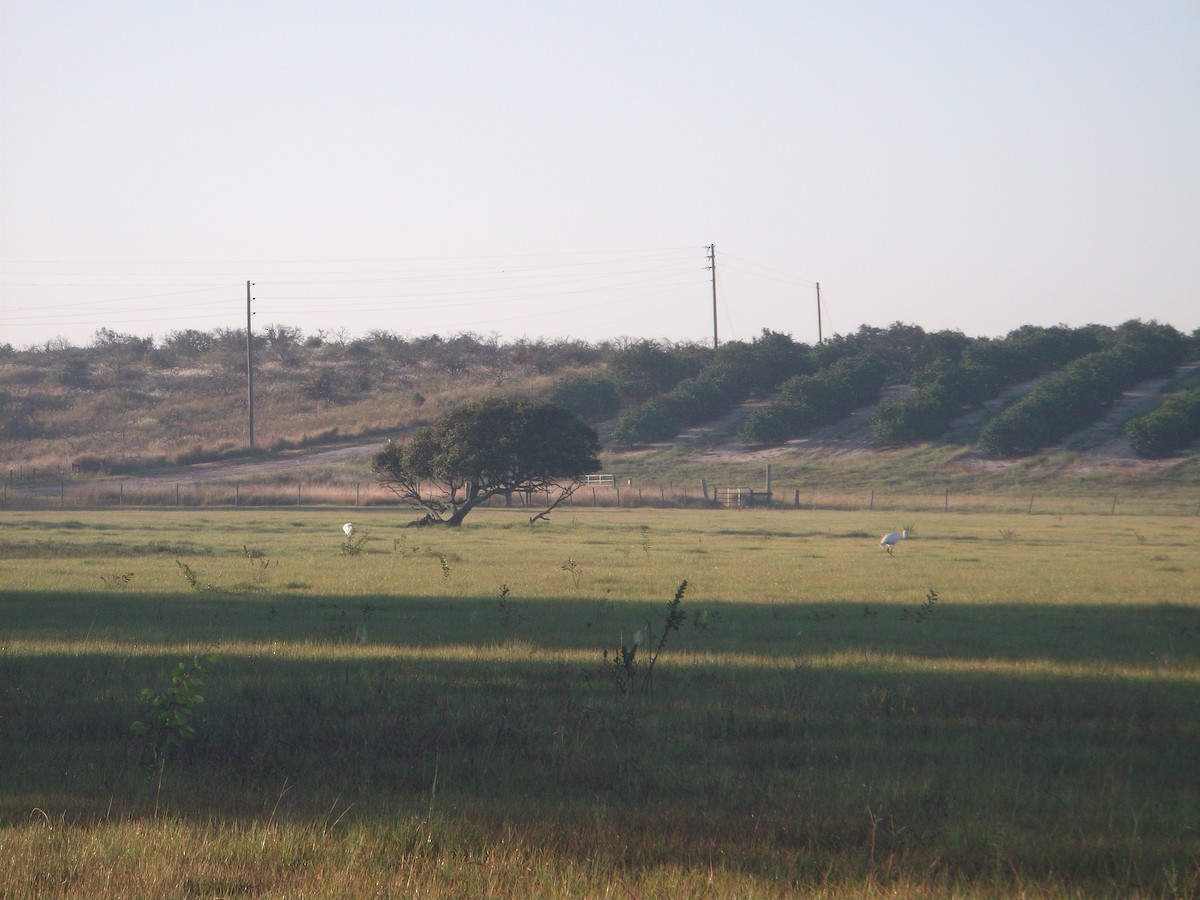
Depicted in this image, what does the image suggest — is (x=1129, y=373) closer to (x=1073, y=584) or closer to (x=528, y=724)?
(x=1073, y=584)

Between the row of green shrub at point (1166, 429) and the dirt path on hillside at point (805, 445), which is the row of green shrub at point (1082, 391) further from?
the row of green shrub at point (1166, 429)

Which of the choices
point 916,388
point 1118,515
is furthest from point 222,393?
point 1118,515

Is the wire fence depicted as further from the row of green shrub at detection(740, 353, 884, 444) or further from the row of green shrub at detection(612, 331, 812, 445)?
the row of green shrub at detection(612, 331, 812, 445)

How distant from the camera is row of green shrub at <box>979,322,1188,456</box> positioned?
87.1m

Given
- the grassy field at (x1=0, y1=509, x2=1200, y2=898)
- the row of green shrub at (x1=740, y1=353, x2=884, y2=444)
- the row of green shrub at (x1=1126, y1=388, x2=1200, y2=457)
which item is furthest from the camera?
the row of green shrub at (x1=740, y1=353, x2=884, y2=444)

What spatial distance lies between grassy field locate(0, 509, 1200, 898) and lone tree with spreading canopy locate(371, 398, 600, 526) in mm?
27093

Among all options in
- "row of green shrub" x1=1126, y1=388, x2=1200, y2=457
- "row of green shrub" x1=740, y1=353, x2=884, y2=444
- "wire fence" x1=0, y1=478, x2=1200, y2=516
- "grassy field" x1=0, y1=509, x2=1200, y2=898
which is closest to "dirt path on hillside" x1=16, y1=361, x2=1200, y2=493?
"row of green shrub" x1=740, y1=353, x2=884, y2=444

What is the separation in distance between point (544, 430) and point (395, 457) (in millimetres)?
6723

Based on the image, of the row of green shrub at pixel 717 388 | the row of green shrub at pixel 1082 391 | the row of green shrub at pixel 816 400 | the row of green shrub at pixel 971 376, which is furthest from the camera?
the row of green shrub at pixel 717 388

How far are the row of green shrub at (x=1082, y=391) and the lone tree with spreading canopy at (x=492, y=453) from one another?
164 feet

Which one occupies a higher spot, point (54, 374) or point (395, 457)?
point (54, 374)

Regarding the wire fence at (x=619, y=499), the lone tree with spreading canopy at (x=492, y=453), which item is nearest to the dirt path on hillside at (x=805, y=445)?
the wire fence at (x=619, y=499)

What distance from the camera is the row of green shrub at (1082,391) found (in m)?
87.1

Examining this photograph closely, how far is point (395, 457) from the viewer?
161ft
